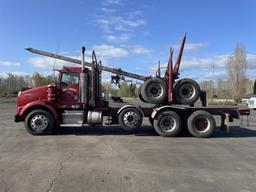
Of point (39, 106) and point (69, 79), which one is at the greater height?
point (69, 79)

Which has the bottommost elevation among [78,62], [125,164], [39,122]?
[125,164]

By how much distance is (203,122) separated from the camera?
10.8 m

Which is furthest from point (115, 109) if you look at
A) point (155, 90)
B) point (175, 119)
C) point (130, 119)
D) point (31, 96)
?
point (31, 96)

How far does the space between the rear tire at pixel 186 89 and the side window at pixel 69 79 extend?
4.33 m

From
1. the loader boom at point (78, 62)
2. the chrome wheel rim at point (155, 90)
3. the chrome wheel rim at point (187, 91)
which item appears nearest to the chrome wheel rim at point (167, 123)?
the chrome wheel rim at point (155, 90)

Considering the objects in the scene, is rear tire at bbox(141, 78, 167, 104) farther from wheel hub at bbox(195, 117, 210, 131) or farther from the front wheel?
the front wheel

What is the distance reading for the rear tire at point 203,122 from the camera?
10602 millimetres

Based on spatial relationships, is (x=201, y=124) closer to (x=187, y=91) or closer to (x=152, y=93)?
(x=187, y=91)

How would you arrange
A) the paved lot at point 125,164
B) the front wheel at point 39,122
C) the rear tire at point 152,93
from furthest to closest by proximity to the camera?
the rear tire at point 152,93 → the front wheel at point 39,122 → the paved lot at point 125,164

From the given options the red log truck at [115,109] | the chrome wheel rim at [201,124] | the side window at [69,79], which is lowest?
the chrome wheel rim at [201,124]

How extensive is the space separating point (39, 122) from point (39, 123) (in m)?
0.04

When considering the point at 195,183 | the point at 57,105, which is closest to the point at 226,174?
the point at 195,183

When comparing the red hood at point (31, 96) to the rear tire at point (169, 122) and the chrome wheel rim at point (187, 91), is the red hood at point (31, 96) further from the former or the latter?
the chrome wheel rim at point (187, 91)

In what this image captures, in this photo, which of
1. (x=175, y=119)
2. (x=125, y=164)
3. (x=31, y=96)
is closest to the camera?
(x=125, y=164)
